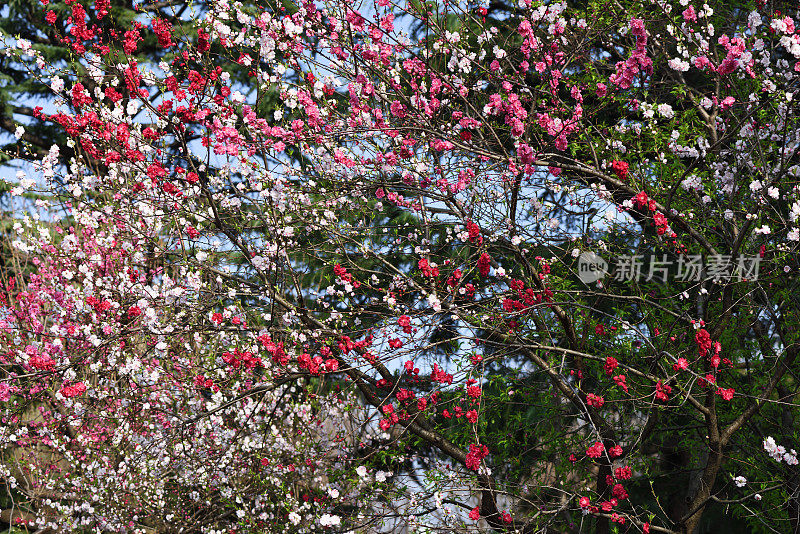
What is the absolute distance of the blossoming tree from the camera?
173 inches

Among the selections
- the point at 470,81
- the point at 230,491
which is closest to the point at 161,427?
→ the point at 230,491

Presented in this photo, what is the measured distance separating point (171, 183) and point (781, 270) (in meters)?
4.63

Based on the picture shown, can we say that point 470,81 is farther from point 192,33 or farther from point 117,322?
point 192,33

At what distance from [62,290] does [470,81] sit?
644cm

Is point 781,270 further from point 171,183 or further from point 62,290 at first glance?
point 62,290

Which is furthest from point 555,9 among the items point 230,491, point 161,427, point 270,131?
point 161,427

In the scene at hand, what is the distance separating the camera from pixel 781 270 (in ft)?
16.6

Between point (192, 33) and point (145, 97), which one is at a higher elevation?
point (192, 33)

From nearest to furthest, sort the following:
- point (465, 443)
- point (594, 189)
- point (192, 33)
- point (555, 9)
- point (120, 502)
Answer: point (555, 9), point (594, 189), point (465, 443), point (120, 502), point (192, 33)

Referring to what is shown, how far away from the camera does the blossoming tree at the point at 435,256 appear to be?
4387 mm

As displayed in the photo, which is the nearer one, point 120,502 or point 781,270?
point 781,270

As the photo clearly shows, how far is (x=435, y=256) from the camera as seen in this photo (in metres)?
5.65

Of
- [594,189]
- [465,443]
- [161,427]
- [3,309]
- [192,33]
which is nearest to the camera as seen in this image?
[594,189]

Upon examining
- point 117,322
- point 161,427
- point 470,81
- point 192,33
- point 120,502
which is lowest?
point 120,502
